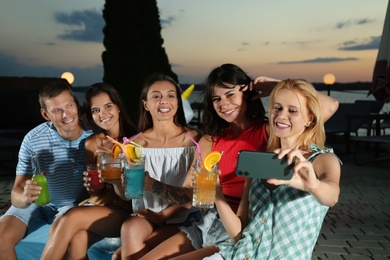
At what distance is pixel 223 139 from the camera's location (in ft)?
8.81

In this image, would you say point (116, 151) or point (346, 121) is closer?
point (116, 151)

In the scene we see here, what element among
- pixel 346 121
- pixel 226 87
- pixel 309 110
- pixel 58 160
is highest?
pixel 226 87

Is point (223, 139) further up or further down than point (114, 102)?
further down

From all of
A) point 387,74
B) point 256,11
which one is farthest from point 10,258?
point 256,11

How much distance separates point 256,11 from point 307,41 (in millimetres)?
2941

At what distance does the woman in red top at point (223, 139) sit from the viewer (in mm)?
2434

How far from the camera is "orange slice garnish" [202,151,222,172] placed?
1.96 m

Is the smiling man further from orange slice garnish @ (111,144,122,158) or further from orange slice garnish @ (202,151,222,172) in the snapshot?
orange slice garnish @ (202,151,222,172)

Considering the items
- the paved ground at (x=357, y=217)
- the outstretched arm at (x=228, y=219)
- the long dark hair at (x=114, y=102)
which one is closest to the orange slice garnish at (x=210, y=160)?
the outstretched arm at (x=228, y=219)

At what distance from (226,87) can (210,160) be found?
0.73 m

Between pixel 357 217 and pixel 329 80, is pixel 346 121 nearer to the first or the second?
pixel 329 80

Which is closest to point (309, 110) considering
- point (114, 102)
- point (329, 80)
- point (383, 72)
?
point (114, 102)

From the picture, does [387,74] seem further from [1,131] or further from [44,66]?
[44,66]

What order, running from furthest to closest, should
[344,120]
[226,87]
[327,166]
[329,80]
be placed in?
[329,80], [344,120], [226,87], [327,166]
